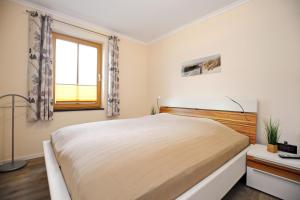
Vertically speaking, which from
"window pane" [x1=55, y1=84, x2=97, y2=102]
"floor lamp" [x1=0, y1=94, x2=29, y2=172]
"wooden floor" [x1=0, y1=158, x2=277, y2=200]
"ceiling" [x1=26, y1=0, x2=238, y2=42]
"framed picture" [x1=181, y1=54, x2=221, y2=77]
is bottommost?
"wooden floor" [x1=0, y1=158, x2=277, y2=200]

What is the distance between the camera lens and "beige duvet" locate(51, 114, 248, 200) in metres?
0.76

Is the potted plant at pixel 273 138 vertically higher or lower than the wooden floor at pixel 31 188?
higher

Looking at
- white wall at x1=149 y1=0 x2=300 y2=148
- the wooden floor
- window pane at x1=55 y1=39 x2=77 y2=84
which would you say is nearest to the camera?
the wooden floor

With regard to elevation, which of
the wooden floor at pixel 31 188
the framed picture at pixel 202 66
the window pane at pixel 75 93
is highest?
the framed picture at pixel 202 66

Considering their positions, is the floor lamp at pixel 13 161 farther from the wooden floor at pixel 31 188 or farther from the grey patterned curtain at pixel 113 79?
the grey patterned curtain at pixel 113 79

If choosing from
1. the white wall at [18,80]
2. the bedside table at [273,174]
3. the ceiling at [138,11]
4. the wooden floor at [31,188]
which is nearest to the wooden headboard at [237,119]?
the bedside table at [273,174]

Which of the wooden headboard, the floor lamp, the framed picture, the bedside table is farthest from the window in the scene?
the bedside table

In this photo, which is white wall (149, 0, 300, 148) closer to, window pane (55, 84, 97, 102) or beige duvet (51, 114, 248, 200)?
beige duvet (51, 114, 248, 200)

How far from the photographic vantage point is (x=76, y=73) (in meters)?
2.98

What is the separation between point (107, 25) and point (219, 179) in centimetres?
331

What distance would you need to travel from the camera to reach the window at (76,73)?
278 cm

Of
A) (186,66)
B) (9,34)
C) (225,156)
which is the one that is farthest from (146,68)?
(225,156)

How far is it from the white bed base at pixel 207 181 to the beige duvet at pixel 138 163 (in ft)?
0.13

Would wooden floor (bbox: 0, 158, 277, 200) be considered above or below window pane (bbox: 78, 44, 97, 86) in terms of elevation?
below
